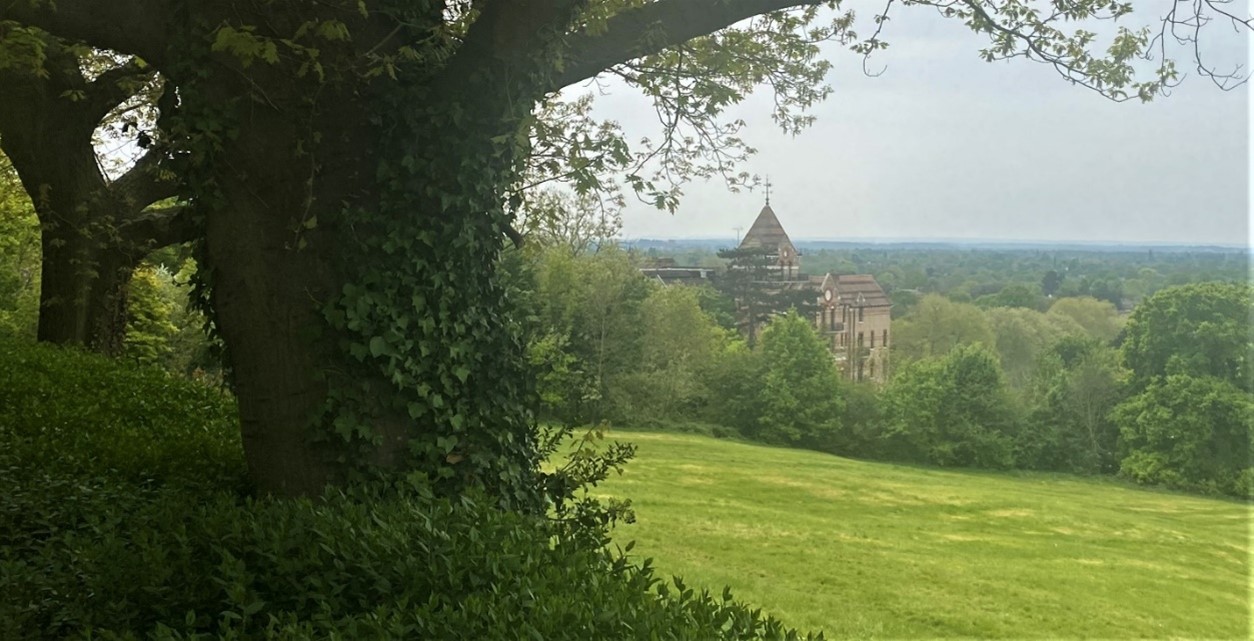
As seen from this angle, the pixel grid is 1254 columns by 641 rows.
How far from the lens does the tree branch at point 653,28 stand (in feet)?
9.00

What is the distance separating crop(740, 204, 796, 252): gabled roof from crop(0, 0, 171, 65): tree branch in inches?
176

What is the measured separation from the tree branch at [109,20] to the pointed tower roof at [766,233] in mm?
4459

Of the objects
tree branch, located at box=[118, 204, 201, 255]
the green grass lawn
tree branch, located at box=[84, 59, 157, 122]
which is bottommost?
the green grass lawn

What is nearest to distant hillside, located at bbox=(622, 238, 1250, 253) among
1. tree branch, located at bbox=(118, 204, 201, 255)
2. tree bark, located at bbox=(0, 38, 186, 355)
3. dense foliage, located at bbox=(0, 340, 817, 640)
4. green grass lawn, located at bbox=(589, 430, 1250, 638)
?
green grass lawn, located at bbox=(589, 430, 1250, 638)

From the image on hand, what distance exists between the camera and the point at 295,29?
2631 mm

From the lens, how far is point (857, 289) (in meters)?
6.45

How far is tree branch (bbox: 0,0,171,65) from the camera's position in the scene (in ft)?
9.12

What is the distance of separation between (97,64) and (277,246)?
5.07 meters

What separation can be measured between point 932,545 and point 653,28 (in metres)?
5.52

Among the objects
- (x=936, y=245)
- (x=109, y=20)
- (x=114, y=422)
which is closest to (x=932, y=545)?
(x=936, y=245)

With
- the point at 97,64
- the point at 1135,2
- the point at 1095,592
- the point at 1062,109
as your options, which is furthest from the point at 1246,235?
the point at 97,64

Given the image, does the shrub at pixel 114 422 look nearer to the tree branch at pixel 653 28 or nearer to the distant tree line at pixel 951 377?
the distant tree line at pixel 951 377

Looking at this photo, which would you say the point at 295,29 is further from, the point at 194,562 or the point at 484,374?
the point at 194,562

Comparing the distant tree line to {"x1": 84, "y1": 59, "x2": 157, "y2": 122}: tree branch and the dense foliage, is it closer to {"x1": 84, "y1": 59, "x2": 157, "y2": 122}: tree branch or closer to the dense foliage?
the dense foliage
